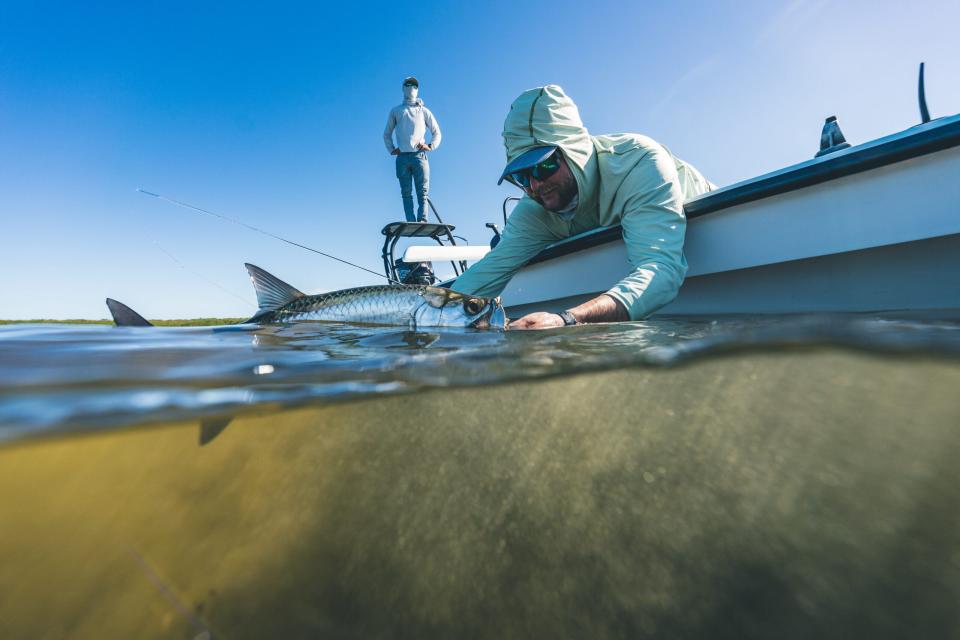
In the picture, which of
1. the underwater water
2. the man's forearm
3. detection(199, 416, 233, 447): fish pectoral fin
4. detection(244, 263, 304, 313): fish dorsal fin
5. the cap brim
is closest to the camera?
the underwater water

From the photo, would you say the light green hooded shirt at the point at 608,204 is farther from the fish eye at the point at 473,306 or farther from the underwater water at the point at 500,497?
the underwater water at the point at 500,497

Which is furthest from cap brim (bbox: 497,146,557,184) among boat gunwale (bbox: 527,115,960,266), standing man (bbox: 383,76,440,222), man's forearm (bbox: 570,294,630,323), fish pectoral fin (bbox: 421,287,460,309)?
standing man (bbox: 383,76,440,222)

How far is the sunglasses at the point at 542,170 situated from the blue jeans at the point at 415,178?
4.91 m

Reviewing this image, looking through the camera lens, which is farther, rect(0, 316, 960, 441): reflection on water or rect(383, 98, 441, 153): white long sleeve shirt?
rect(383, 98, 441, 153): white long sleeve shirt

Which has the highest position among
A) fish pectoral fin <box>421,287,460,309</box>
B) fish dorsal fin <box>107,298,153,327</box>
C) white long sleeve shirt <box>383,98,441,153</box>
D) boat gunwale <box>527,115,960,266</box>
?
white long sleeve shirt <box>383,98,441,153</box>

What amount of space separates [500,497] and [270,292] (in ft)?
9.57

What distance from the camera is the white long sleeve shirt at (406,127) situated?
823 cm

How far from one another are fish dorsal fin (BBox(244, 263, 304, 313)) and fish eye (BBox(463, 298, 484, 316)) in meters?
1.52

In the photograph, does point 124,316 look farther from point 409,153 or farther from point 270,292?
point 409,153

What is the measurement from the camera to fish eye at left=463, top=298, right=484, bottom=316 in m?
2.48

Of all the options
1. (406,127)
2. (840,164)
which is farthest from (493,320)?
(406,127)

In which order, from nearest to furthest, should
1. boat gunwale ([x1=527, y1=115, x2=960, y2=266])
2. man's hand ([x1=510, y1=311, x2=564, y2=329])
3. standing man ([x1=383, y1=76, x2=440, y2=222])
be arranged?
boat gunwale ([x1=527, y1=115, x2=960, y2=266])
man's hand ([x1=510, y1=311, x2=564, y2=329])
standing man ([x1=383, y1=76, x2=440, y2=222])

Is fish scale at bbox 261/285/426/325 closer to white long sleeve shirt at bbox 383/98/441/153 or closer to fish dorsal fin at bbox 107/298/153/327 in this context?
fish dorsal fin at bbox 107/298/153/327

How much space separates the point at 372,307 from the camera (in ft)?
9.66
